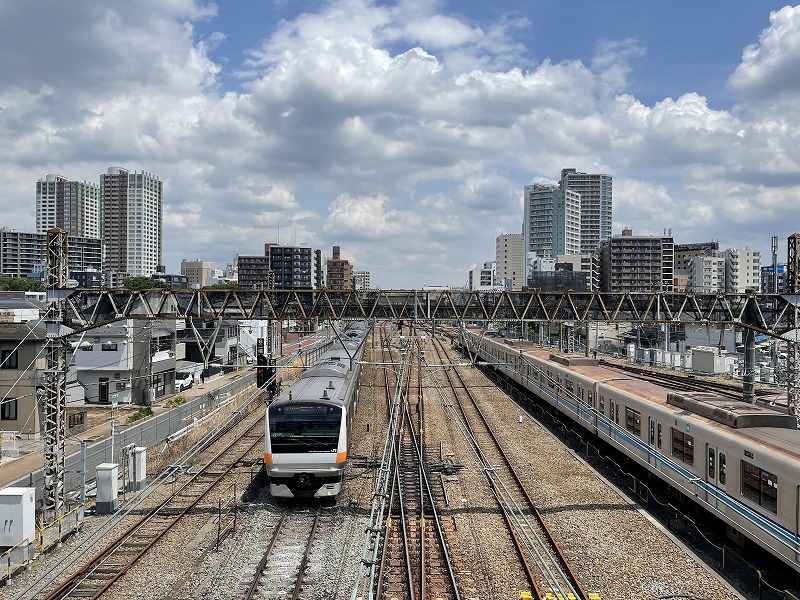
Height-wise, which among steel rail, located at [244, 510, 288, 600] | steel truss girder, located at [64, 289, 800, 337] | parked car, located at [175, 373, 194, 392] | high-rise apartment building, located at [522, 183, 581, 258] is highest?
high-rise apartment building, located at [522, 183, 581, 258]

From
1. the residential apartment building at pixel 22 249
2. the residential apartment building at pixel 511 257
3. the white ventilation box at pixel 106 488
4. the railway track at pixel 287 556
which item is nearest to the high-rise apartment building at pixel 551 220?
the residential apartment building at pixel 511 257

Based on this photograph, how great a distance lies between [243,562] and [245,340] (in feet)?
134

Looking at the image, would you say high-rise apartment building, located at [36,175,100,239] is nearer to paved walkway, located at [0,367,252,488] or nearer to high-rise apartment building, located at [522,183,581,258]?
high-rise apartment building, located at [522,183,581,258]

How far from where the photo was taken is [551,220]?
157 metres

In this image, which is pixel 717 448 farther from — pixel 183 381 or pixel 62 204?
pixel 62 204

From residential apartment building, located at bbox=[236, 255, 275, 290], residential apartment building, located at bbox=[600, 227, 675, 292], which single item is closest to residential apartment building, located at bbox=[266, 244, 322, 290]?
residential apartment building, located at bbox=[236, 255, 275, 290]

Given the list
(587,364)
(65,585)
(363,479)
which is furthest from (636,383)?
(65,585)

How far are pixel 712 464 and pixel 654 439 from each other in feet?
11.0

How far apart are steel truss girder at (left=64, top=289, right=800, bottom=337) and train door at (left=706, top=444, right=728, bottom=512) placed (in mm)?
5466

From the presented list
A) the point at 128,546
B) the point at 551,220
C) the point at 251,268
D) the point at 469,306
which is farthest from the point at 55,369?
the point at 551,220

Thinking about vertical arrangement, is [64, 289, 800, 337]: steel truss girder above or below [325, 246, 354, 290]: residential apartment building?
below

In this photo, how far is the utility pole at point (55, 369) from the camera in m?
16.2

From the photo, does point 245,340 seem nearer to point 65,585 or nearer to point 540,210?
point 65,585

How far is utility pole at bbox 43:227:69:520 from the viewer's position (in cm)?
1616
